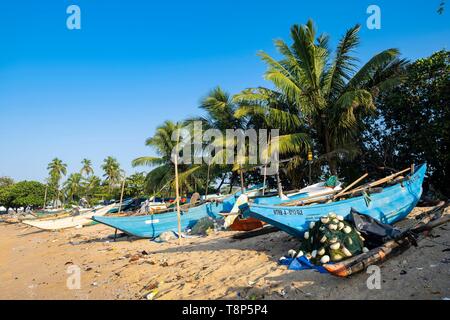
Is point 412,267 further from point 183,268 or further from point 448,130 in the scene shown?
point 448,130

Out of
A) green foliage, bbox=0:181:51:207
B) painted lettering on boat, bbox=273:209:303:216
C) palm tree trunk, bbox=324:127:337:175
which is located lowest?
green foliage, bbox=0:181:51:207

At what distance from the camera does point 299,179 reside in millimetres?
18203

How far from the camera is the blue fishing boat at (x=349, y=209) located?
22.4 ft

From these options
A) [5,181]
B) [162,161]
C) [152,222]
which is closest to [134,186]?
[162,161]

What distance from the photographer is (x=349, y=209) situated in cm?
756

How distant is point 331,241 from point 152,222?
26.6ft

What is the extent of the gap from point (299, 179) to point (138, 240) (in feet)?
32.2

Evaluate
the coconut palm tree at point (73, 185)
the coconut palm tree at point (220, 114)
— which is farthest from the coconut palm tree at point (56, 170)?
the coconut palm tree at point (220, 114)

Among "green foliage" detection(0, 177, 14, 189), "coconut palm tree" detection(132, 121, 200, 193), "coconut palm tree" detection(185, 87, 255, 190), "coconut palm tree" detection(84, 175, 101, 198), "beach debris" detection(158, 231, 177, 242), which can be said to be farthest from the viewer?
"green foliage" detection(0, 177, 14, 189)

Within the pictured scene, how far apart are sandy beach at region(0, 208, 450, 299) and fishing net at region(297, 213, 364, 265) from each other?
0.48 meters

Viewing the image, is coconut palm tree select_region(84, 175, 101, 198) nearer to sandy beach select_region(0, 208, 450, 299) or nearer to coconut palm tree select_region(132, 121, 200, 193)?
coconut palm tree select_region(132, 121, 200, 193)

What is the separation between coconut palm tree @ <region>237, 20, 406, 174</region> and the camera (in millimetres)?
14148

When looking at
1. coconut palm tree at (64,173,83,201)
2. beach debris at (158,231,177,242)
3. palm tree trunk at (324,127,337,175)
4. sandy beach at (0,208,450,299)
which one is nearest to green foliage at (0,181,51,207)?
coconut palm tree at (64,173,83,201)
